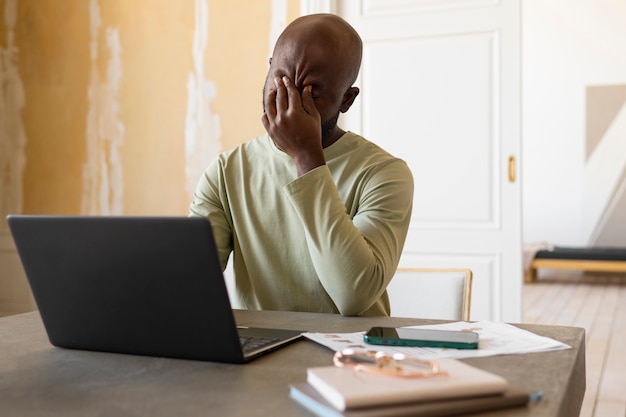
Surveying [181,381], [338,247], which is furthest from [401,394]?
[338,247]

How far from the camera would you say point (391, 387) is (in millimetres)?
603

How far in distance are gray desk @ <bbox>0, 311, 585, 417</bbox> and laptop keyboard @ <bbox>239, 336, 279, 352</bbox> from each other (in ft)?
0.08

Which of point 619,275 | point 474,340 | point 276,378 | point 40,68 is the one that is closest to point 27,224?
point 276,378

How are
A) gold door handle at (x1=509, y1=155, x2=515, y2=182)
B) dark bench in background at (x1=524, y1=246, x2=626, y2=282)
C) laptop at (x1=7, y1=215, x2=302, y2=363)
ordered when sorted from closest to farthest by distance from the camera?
laptop at (x1=7, y1=215, x2=302, y2=363), gold door handle at (x1=509, y1=155, x2=515, y2=182), dark bench in background at (x1=524, y1=246, x2=626, y2=282)

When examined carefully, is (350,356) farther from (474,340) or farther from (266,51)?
(266,51)

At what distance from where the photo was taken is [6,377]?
772mm

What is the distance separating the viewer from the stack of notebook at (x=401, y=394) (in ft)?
1.92

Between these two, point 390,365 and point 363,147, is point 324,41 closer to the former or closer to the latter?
point 363,147

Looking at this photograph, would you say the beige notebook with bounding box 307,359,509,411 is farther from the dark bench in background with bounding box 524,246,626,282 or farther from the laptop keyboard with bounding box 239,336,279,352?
the dark bench in background with bounding box 524,246,626,282

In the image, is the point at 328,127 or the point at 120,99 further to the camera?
the point at 120,99

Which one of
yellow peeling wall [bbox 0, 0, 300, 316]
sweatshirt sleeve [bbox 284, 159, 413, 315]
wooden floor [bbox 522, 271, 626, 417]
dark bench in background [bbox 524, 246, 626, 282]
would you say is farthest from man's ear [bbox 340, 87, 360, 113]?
dark bench in background [bbox 524, 246, 626, 282]

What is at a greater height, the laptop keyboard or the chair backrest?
the laptop keyboard

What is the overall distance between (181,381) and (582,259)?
23.6 ft

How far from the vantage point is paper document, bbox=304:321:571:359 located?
0.85m
